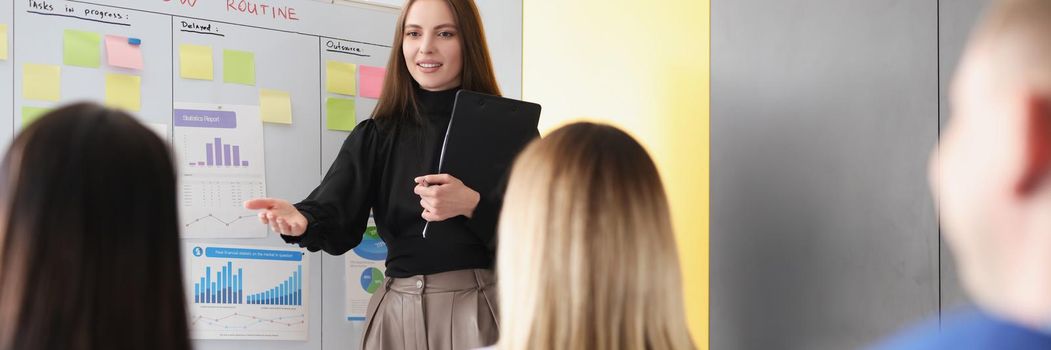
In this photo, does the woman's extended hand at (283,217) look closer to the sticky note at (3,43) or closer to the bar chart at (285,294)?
the bar chart at (285,294)

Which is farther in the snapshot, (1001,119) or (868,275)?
(868,275)

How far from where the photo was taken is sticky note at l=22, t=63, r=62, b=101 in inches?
105

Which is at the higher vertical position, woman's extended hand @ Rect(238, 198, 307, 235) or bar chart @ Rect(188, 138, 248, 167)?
bar chart @ Rect(188, 138, 248, 167)

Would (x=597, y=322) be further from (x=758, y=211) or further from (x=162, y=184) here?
(x=758, y=211)

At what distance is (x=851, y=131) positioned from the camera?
1.77m

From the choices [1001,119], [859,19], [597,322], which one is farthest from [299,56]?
[1001,119]

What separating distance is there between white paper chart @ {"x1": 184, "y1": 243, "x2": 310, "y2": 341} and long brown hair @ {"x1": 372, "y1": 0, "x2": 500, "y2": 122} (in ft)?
2.43

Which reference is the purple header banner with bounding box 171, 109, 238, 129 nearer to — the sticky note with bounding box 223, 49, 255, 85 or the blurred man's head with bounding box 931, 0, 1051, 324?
the sticky note with bounding box 223, 49, 255, 85

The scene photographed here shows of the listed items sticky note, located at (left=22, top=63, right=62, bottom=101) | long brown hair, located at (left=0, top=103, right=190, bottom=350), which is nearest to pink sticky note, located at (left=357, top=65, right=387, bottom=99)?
sticky note, located at (left=22, top=63, right=62, bottom=101)

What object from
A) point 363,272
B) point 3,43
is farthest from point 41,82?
point 363,272

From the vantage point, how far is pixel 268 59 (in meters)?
3.06

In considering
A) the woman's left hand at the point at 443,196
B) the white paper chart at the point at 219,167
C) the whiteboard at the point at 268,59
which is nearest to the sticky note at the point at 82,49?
the whiteboard at the point at 268,59

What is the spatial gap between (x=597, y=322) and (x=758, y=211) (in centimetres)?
82

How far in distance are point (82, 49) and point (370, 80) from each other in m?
0.86
